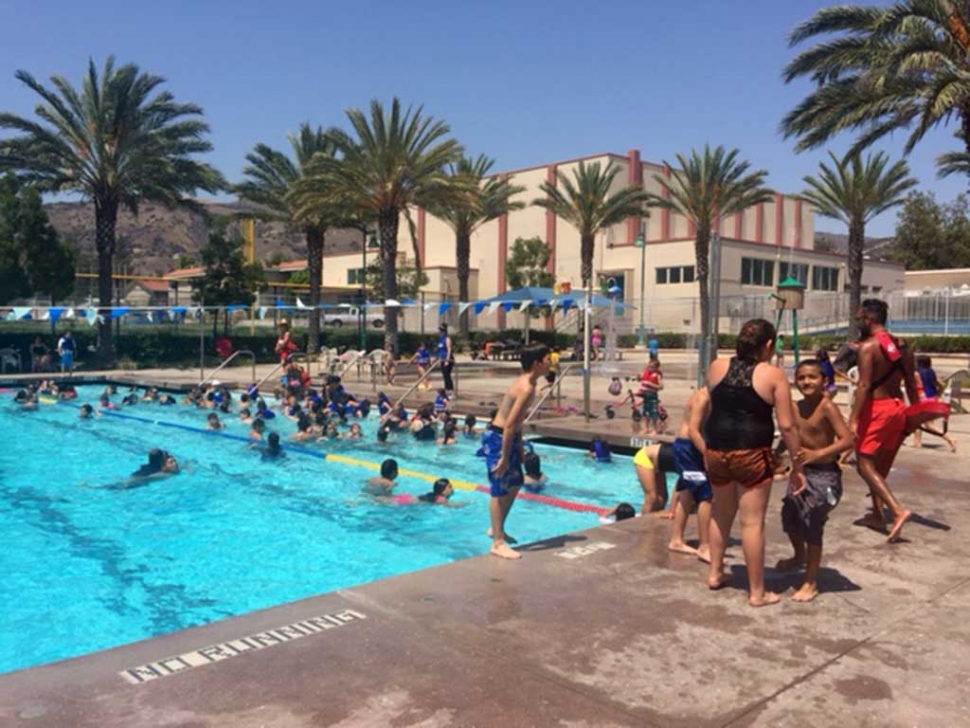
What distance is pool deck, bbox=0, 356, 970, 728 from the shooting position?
3.40m

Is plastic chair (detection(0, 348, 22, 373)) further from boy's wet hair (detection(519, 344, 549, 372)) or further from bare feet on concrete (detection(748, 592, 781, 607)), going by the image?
bare feet on concrete (detection(748, 592, 781, 607))

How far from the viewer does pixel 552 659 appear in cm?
395

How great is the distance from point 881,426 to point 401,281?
47.8 meters

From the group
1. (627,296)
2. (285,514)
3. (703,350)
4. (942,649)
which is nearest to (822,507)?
(942,649)

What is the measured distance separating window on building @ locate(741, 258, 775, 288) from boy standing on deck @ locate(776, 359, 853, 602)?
47.1 m

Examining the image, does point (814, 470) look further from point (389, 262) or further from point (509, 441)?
point (389, 262)

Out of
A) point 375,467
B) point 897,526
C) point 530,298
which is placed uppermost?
point 530,298

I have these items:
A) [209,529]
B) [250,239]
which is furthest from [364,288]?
[250,239]

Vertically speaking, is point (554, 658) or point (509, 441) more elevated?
Answer: point (509, 441)

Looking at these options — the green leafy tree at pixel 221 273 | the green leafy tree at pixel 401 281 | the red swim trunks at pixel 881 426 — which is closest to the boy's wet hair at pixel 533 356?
the red swim trunks at pixel 881 426

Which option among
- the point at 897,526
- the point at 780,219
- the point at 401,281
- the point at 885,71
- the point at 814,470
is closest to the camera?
the point at 814,470

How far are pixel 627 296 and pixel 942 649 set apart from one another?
4983cm

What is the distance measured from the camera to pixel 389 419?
1473cm

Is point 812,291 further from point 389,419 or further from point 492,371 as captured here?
point 389,419
